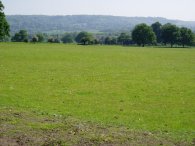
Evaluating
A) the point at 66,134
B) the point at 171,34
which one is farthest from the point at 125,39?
the point at 66,134

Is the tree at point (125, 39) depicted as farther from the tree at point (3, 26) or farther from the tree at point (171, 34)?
the tree at point (3, 26)

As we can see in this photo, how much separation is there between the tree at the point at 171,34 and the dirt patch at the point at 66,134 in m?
138

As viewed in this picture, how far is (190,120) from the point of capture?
16625mm

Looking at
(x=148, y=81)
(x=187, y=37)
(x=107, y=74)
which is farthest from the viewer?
(x=187, y=37)

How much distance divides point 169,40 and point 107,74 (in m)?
123

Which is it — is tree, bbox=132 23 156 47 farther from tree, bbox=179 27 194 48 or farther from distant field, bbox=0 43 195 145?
distant field, bbox=0 43 195 145

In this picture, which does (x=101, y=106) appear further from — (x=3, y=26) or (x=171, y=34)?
(x=171, y=34)

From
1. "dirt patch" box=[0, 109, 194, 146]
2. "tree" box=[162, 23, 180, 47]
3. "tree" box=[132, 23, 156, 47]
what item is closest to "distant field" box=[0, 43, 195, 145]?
"dirt patch" box=[0, 109, 194, 146]

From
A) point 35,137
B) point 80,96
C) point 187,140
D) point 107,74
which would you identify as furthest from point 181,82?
point 35,137

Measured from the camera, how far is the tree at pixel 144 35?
148 metres

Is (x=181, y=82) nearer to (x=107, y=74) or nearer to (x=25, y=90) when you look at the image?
(x=107, y=74)

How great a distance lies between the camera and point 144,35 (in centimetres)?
14862

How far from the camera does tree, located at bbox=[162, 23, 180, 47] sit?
5842 inches

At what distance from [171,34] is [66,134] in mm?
143331
